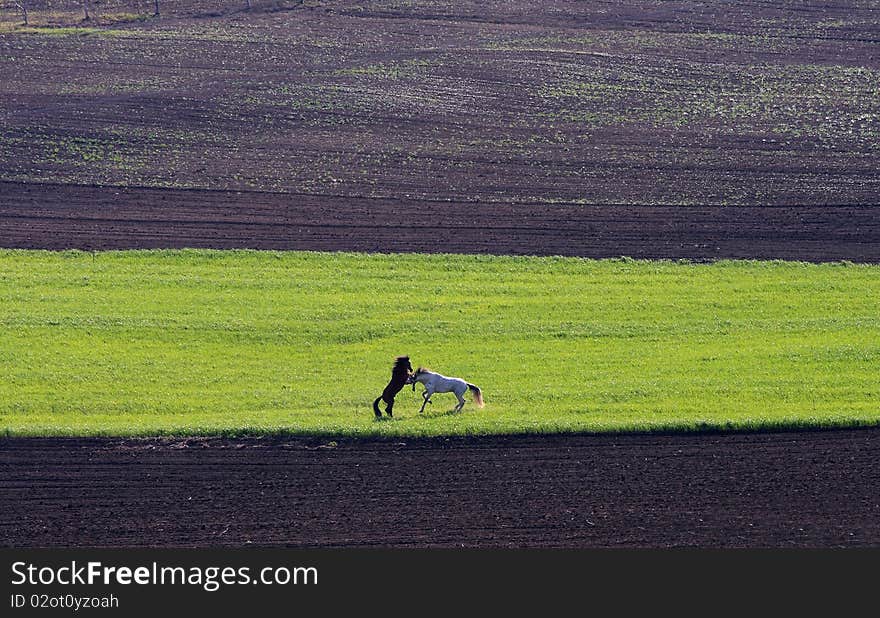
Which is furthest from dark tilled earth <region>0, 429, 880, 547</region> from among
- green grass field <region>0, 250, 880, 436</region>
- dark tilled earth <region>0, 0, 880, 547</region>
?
green grass field <region>0, 250, 880, 436</region>

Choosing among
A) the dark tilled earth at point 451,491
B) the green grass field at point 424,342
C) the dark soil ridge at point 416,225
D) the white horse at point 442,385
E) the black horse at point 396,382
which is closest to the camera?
the dark tilled earth at point 451,491

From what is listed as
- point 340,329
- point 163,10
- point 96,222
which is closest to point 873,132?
point 340,329

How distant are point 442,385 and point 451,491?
3.80m

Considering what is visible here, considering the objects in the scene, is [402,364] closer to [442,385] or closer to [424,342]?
[442,385]

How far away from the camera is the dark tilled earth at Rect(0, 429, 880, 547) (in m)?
24.5

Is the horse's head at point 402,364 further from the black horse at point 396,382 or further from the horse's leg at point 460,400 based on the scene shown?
the horse's leg at point 460,400

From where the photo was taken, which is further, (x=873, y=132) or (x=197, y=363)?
(x=873, y=132)

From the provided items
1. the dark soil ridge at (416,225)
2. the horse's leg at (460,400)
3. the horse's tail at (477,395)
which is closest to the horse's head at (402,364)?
the horse's leg at (460,400)

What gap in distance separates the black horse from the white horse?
27 cm

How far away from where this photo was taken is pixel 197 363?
110 feet

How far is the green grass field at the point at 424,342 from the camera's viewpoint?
30125 millimetres

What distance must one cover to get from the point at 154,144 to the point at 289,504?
28.7 meters

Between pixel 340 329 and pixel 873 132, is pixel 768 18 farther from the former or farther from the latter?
pixel 340 329

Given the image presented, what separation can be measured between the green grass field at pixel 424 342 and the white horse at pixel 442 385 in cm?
46
